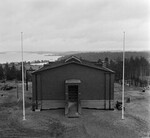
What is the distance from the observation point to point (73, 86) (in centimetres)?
2703

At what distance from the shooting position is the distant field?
1803cm

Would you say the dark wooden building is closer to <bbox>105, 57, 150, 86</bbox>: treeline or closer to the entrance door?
the entrance door

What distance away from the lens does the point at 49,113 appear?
25.1 metres

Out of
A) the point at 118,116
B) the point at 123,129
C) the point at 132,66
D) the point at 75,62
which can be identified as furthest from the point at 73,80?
the point at 132,66

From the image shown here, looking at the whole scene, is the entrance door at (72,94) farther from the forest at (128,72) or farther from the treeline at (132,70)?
the treeline at (132,70)

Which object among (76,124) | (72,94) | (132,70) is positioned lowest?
(76,124)

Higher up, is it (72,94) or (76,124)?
(72,94)

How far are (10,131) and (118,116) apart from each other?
12.9 m

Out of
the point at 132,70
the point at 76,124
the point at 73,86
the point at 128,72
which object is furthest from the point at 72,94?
the point at 132,70

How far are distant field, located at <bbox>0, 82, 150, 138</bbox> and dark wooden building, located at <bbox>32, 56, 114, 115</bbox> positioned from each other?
4.94 ft

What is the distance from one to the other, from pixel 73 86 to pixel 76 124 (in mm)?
7224

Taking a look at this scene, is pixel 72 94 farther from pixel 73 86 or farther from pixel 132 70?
pixel 132 70

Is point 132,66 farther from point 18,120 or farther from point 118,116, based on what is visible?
point 18,120

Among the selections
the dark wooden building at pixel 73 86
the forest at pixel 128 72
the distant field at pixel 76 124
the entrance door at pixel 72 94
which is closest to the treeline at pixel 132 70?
the forest at pixel 128 72
